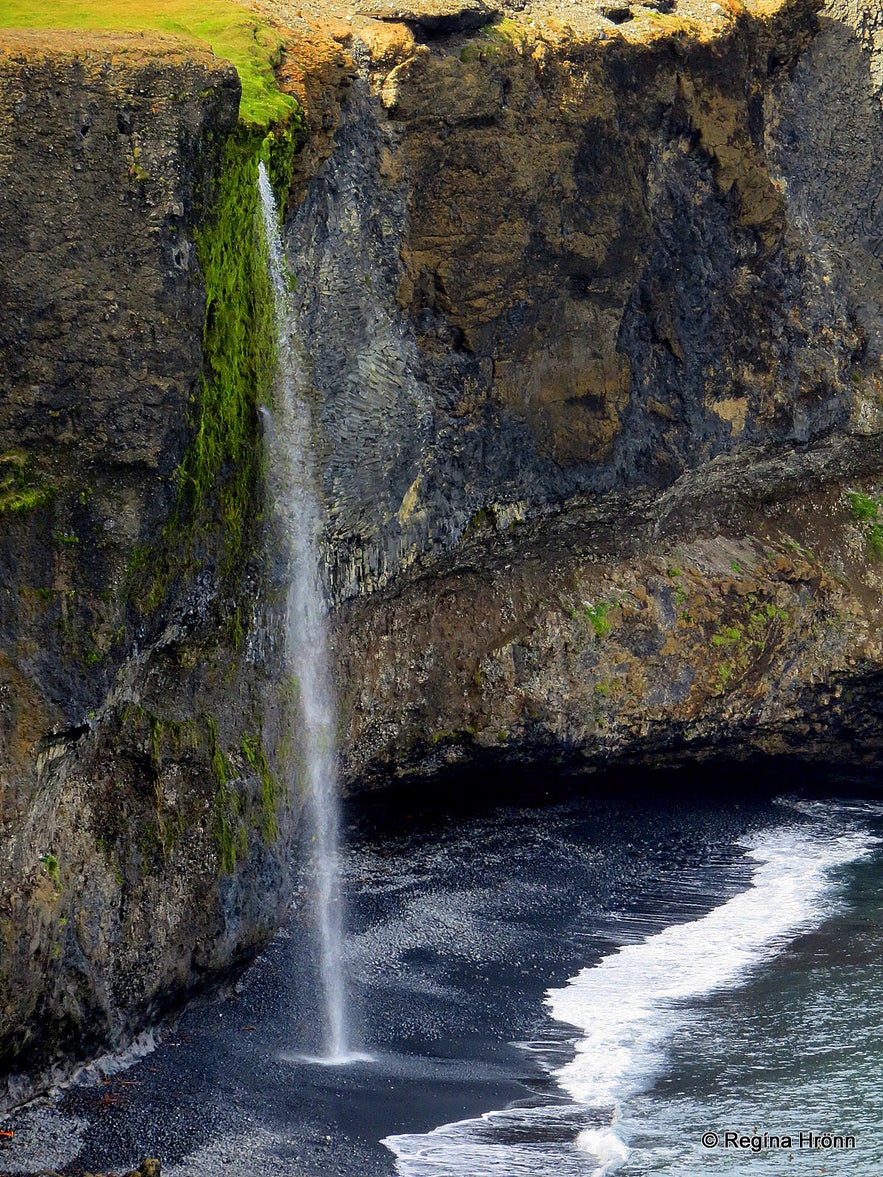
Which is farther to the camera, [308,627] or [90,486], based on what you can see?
[308,627]

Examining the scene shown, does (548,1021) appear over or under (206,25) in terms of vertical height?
under

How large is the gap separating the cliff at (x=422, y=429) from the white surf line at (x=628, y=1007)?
2363mm

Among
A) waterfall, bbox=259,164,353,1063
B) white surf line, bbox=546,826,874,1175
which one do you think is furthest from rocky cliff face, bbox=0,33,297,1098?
white surf line, bbox=546,826,874,1175

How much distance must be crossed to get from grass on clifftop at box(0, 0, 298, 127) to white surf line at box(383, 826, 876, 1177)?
8.83m

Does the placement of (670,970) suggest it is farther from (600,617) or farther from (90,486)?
(90,486)

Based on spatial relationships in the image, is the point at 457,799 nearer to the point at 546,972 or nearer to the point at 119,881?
the point at 546,972

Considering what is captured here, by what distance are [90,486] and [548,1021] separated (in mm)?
6956

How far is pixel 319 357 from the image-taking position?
15250mm

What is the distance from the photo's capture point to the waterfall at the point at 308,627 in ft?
45.6

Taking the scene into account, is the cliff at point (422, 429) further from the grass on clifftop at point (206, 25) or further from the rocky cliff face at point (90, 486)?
the grass on clifftop at point (206, 25)

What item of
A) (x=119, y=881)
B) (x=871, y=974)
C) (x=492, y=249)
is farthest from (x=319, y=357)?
(x=871, y=974)

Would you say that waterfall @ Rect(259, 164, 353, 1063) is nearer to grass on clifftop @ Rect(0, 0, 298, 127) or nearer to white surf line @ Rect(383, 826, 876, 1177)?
grass on clifftop @ Rect(0, 0, 298, 127)

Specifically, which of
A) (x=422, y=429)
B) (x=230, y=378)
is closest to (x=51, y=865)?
(x=230, y=378)

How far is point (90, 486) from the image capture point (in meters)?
11.2
